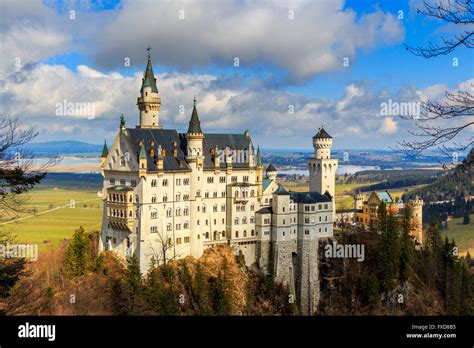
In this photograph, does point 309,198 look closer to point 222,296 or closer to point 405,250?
point 405,250

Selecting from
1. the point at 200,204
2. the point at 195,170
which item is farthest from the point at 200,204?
the point at 195,170

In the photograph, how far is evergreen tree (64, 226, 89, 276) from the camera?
66625mm

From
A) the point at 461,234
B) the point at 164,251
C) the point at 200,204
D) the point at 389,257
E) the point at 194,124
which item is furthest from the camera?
the point at 461,234

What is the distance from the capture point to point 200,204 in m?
73.4

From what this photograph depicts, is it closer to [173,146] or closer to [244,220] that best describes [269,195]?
[244,220]

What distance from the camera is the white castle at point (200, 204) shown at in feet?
223

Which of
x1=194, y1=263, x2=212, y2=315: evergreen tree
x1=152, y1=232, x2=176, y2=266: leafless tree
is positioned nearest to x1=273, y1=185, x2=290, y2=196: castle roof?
x1=194, y1=263, x2=212, y2=315: evergreen tree

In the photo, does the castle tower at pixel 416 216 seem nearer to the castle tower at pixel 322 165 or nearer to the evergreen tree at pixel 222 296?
the castle tower at pixel 322 165

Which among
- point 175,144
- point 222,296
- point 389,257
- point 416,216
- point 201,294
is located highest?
point 175,144

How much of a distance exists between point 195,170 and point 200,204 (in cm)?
431

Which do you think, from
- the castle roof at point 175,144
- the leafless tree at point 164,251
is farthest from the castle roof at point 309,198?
the leafless tree at point 164,251

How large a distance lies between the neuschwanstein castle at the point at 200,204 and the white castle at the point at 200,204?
0.12 m

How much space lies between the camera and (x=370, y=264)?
82.8 metres
